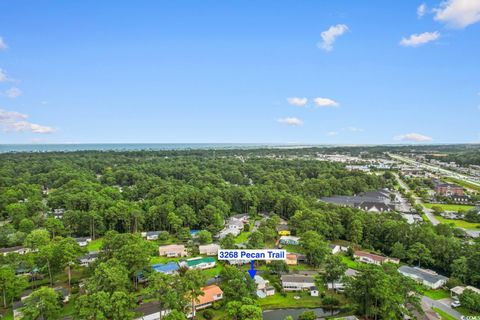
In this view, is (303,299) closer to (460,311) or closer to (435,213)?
(460,311)

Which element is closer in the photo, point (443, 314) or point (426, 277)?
point (443, 314)

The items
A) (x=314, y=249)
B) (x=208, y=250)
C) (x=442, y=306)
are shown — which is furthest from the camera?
(x=208, y=250)

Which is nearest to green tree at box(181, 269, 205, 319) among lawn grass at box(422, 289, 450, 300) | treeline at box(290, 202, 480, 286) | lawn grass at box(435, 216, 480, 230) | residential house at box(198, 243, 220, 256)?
residential house at box(198, 243, 220, 256)

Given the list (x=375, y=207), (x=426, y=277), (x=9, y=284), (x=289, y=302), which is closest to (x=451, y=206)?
(x=375, y=207)

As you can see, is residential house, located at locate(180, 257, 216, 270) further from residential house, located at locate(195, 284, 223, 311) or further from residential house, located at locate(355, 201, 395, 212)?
residential house, located at locate(355, 201, 395, 212)

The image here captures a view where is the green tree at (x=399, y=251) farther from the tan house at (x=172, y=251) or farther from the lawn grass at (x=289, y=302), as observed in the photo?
the tan house at (x=172, y=251)

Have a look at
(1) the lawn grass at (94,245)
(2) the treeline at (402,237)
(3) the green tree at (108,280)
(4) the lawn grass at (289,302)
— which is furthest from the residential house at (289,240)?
(1) the lawn grass at (94,245)

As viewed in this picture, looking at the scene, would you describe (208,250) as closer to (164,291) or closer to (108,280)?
(164,291)

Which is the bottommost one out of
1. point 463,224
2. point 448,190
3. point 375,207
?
point 463,224
